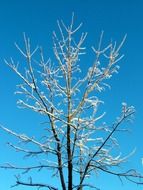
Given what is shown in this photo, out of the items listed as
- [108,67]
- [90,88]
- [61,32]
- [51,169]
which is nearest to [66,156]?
[51,169]

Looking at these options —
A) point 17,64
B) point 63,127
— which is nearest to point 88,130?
point 63,127

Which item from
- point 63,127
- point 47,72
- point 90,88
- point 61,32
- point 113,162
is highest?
point 61,32

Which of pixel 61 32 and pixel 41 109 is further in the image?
pixel 61 32

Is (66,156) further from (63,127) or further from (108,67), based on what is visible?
(108,67)

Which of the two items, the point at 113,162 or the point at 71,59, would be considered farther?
the point at 71,59

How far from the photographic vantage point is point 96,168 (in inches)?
357

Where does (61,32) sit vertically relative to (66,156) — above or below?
above

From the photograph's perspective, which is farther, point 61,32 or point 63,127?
point 61,32

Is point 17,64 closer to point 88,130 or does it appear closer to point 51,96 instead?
point 51,96

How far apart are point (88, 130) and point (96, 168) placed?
28.6 inches

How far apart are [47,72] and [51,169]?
6.36 feet

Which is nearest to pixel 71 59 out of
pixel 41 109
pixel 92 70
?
pixel 92 70

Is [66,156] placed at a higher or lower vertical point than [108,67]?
lower

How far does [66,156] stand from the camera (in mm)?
8617
